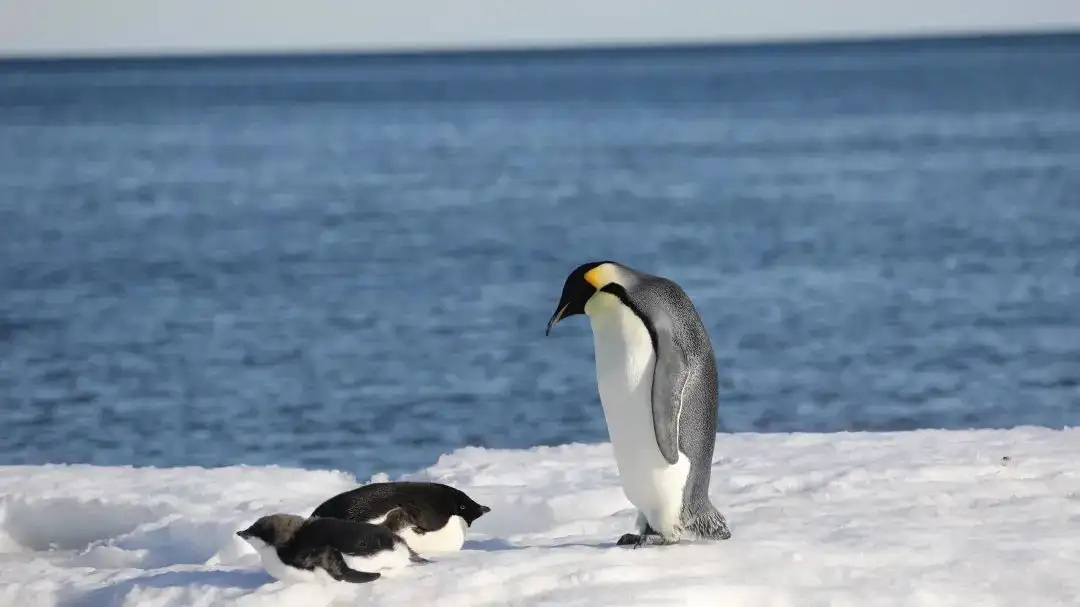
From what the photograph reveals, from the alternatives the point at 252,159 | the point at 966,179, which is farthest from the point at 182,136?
the point at 966,179

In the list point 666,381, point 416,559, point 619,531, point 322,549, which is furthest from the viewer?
Result: point 619,531

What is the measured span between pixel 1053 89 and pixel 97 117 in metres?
39.5

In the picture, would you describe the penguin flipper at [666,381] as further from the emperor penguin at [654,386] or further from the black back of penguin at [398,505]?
the black back of penguin at [398,505]

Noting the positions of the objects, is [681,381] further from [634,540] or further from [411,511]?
[411,511]

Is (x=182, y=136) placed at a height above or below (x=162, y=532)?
above

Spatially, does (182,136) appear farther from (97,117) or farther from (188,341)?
(188,341)

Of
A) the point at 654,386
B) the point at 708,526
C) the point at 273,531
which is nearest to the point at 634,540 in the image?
the point at 708,526

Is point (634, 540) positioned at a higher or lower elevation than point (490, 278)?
lower

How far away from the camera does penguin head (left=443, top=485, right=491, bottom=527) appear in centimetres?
585

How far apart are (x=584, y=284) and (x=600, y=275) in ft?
0.21

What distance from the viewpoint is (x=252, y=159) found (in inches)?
1734

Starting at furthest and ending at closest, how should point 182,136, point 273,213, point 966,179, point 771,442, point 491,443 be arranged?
point 182,136, point 966,179, point 273,213, point 491,443, point 771,442

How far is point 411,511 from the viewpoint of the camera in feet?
18.7

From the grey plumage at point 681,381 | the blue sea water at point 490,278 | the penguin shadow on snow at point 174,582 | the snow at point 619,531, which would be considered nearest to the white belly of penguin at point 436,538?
the snow at point 619,531
